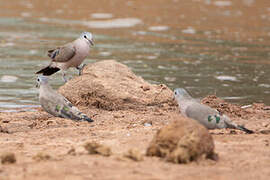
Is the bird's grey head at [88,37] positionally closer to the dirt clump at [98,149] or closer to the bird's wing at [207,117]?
the bird's wing at [207,117]

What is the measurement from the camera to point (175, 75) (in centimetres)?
1036

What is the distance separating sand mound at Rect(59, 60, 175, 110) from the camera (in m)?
7.63

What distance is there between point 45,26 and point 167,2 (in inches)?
257

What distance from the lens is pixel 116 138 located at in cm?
555

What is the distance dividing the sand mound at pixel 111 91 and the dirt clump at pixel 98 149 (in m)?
2.98

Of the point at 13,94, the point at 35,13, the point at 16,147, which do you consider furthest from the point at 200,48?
the point at 16,147

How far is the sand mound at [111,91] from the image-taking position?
763cm

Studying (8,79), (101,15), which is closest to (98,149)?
(8,79)

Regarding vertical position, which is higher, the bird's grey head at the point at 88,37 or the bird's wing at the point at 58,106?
the bird's grey head at the point at 88,37

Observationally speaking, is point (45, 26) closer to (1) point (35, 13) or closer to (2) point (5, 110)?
(1) point (35, 13)

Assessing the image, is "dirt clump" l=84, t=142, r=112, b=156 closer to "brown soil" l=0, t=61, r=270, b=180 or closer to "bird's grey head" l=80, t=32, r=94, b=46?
"brown soil" l=0, t=61, r=270, b=180

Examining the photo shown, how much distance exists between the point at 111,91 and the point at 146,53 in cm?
497

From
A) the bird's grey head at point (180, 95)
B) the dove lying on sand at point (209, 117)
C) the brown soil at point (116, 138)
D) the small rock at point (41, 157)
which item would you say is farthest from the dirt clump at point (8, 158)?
the bird's grey head at point (180, 95)

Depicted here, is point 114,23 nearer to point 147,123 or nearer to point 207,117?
point 147,123
